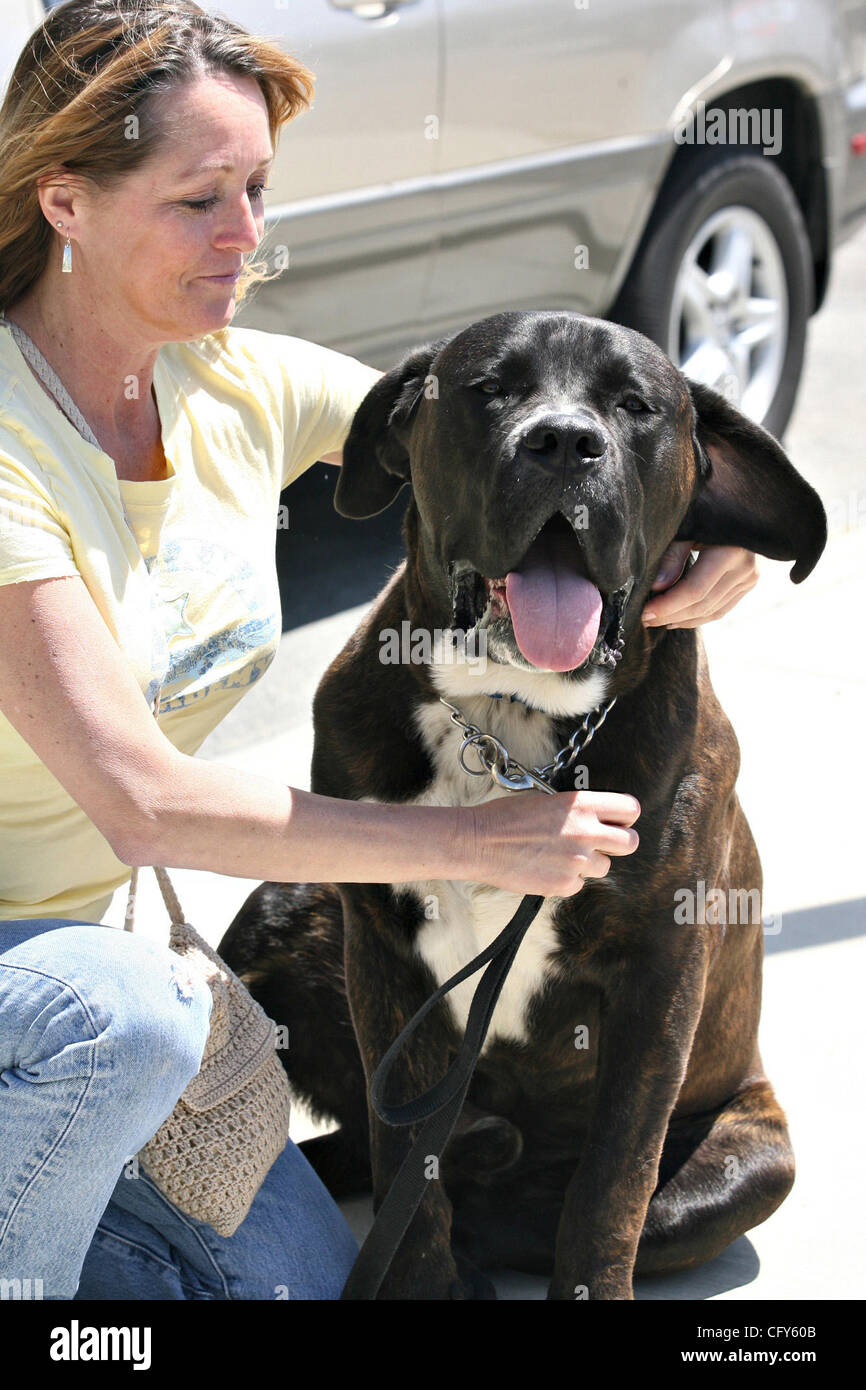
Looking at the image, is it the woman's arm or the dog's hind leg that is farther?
the dog's hind leg

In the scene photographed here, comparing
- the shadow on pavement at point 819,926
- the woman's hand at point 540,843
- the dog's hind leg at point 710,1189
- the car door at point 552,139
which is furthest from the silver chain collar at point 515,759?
the car door at point 552,139

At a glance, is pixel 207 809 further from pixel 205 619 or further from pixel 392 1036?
pixel 392 1036

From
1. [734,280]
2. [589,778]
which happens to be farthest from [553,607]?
[734,280]

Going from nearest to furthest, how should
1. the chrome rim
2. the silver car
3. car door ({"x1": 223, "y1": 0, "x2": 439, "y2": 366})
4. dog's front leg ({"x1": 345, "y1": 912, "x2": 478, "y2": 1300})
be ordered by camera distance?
dog's front leg ({"x1": 345, "y1": 912, "x2": 478, "y2": 1300}) < car door ({"x1": 223, "y1": 0, "x2": 439, "y2": 366}) < the silver car < the chrome rim

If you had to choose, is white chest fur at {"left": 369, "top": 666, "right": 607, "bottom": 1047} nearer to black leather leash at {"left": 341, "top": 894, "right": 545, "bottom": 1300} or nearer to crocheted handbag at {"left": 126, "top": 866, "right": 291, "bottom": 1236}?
black leather leash at {"left": 341, "top": 894, "right": 545, "bottom": 1300}

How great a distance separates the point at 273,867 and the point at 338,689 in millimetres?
517

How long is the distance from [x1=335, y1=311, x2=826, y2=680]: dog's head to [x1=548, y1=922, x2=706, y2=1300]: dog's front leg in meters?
0.48

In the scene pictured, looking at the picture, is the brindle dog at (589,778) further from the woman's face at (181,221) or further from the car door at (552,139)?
the car door at (552,139)

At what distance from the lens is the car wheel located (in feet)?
18.3

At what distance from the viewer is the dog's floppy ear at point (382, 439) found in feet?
8.71

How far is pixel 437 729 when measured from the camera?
2.58 m

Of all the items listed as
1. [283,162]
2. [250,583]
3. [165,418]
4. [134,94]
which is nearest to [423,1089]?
[250,583]

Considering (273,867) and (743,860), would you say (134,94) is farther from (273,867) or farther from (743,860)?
(743,860)

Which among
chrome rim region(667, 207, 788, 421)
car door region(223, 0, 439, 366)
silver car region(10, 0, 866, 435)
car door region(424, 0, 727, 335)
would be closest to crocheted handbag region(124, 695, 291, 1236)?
silver car region(10, 0, 866, 435)
